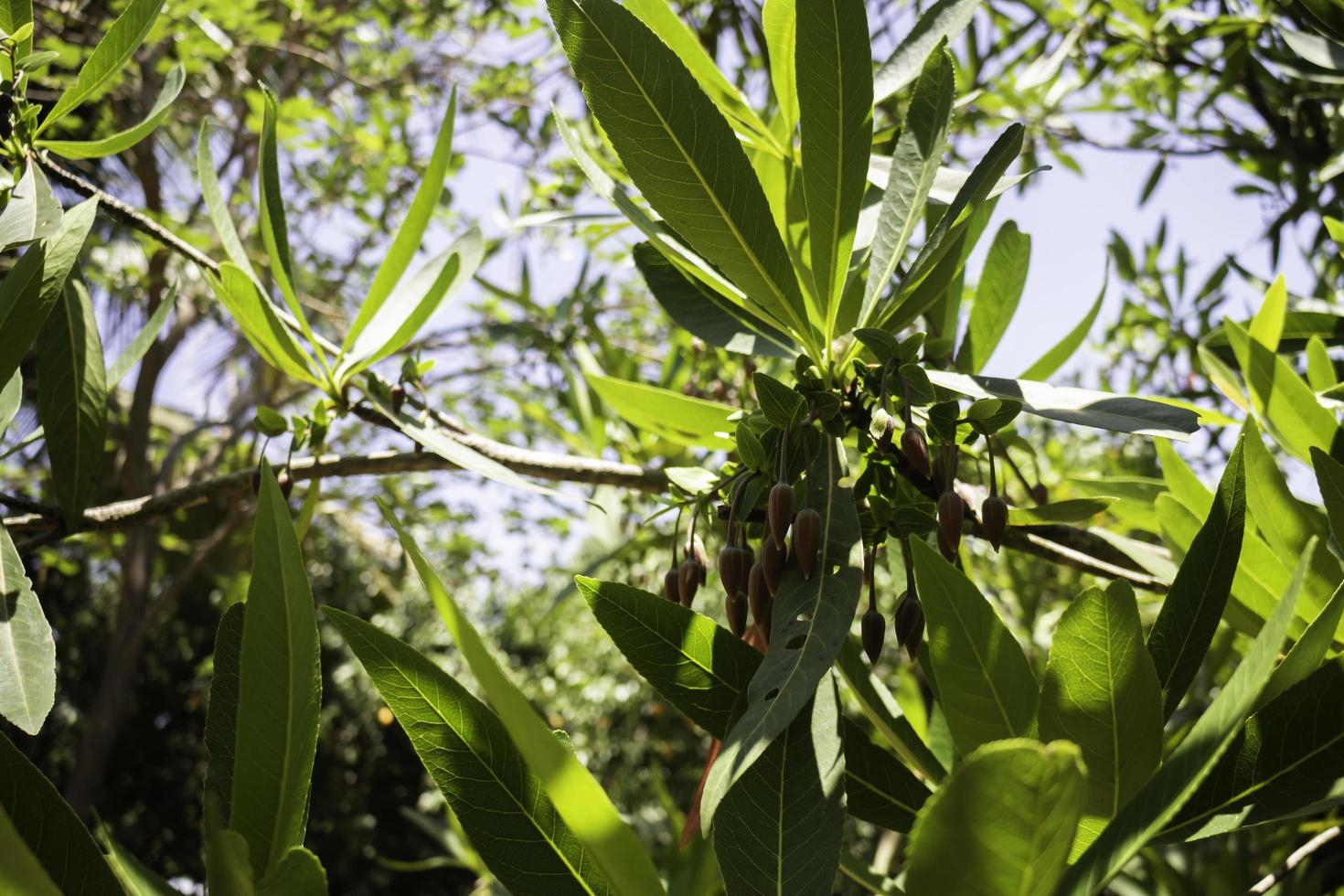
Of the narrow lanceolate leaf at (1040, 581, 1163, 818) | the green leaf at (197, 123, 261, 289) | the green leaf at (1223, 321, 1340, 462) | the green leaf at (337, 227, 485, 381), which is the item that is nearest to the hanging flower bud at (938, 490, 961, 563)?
the narrow lanceolate leaf at (1040, 581, 1163, 818)

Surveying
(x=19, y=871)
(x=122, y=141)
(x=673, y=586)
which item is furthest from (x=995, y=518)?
(x=122, y=141)

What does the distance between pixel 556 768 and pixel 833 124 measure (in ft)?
1.77

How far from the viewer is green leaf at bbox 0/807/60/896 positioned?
361mm

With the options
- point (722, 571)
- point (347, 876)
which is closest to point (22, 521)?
point (722, 571)

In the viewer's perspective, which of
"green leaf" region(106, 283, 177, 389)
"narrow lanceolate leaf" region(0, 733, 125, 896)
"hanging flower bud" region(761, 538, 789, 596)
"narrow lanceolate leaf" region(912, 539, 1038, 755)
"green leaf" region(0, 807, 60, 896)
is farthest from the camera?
"green leaf" region(106, 283, 177, 389)

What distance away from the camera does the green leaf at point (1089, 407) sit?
2.08 feet

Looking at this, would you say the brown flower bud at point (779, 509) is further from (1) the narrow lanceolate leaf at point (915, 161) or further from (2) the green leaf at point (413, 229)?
(2) the green leaf at point (413, 229)

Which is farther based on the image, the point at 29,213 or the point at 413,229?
the point at 413,229

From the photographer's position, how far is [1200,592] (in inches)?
24.3

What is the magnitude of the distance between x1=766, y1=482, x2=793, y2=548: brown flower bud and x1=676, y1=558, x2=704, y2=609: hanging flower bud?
0.12 metres

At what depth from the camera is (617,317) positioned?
5254mm

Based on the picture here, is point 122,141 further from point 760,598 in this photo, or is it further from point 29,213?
point 760,598

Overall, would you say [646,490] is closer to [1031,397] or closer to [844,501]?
[844,501]

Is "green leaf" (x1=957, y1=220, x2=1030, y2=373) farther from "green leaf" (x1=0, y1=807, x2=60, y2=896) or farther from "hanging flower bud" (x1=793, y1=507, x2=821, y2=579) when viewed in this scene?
"green leaf" (x1=0, y1=807, x2=60, y2=896)
